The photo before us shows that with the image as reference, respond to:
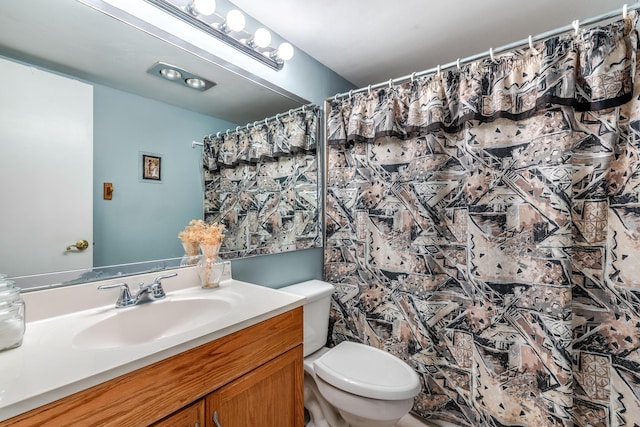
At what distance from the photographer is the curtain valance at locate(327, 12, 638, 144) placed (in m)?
1.12

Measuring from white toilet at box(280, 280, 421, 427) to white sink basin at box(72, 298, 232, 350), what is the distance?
0.59 m

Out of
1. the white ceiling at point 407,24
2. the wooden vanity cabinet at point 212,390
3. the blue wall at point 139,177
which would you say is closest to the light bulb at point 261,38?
the white ceiling at point 407,24

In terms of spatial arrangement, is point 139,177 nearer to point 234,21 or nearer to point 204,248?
point 204,248

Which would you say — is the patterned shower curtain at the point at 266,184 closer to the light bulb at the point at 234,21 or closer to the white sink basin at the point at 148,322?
the white sink basin at the point at 148,322

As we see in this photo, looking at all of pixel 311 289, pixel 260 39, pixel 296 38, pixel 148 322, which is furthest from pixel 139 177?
pixel 296 38

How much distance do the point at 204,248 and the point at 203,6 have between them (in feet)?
3.36

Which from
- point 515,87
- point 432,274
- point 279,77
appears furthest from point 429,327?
point 279,77

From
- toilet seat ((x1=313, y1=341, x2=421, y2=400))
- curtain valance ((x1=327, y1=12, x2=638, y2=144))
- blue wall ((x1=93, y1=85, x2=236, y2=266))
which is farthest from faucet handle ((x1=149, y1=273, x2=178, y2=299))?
curtain valance ((x1=327, y1=12, x2=638, y2=144))

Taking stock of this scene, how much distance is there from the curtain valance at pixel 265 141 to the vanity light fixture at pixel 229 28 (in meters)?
0.33

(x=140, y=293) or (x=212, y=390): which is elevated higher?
(x=140, y=293)

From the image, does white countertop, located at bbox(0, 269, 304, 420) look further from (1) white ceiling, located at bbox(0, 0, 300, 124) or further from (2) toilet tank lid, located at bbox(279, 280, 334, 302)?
(1) white ceiling, located at bbox(0, 0, 300, 124)

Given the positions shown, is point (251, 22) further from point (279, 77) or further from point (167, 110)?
point (167, 110)

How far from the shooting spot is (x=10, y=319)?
677 millimetres

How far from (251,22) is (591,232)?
193 cm
